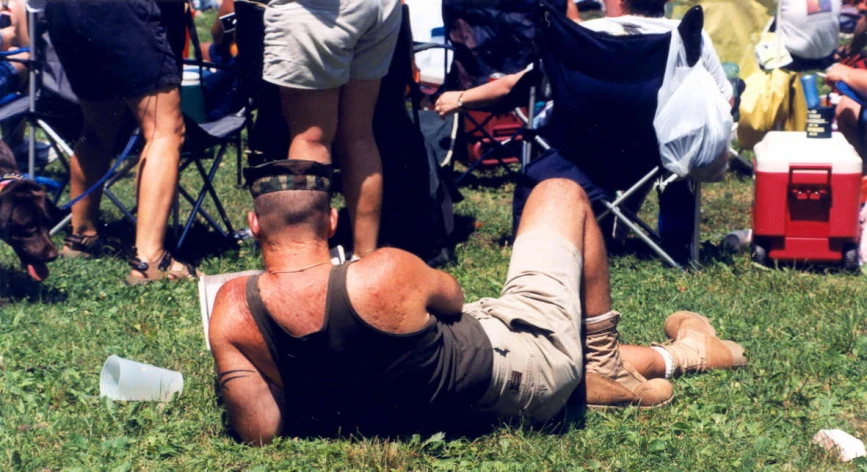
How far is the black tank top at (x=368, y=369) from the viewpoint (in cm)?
277

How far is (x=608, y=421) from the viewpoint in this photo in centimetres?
326

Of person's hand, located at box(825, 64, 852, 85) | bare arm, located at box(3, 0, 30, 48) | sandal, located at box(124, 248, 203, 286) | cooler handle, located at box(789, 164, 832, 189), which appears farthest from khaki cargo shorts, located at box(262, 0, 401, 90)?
bare arm, located at box(3, 0, 30, 48)

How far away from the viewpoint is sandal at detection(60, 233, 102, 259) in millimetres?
5164

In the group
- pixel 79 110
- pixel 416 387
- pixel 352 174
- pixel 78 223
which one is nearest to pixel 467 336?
pixel 416 387

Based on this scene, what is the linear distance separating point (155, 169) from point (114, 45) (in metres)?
0.59

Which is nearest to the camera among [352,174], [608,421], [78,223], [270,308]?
[270,308]

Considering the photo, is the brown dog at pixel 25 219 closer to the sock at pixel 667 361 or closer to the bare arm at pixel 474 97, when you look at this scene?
the bare arm at pixel 474 97

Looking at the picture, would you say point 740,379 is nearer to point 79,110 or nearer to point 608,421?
point 608,421

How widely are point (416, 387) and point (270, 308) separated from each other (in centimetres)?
49

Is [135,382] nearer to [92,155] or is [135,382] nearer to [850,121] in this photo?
[92,155]

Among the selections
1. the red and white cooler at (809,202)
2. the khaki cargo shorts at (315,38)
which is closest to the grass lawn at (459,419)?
the red and white cooler at (809,202)

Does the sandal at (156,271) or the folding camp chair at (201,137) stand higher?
the folding camp chair at (201,137)

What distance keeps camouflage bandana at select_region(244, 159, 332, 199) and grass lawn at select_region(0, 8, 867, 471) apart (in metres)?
0.80

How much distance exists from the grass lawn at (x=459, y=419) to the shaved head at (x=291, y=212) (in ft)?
2.26
